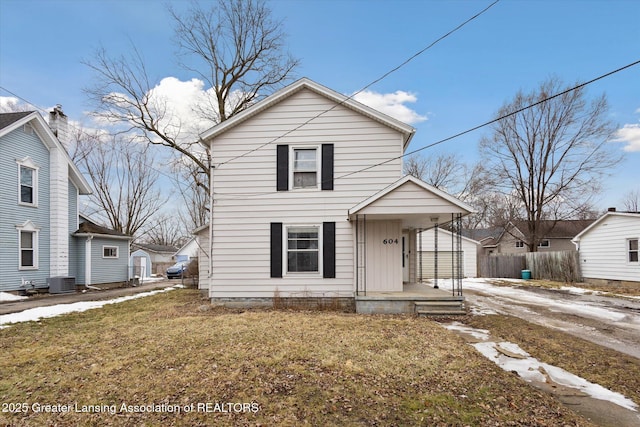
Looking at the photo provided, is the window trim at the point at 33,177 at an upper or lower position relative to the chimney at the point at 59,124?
lower

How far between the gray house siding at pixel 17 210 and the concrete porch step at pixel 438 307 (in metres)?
15.5

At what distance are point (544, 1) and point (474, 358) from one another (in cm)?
706

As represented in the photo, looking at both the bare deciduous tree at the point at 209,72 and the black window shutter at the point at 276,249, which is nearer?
the black window shutter at the point at 276,249

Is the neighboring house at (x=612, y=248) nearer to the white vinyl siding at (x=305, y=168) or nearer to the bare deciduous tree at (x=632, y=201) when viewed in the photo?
the white vinyl siding at (x=305, y=168)

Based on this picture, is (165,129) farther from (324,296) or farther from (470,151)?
(470,151)

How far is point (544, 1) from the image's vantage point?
7.19m

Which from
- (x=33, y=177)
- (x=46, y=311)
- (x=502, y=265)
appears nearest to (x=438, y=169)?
(x=502, y=265)

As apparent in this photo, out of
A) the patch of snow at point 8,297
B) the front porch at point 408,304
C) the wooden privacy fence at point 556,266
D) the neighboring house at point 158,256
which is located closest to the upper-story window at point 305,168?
the front porch at point 408,304

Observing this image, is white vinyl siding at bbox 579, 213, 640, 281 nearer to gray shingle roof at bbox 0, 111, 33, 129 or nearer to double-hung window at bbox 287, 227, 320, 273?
double-hung window at bbox 287, 227, 320, 273

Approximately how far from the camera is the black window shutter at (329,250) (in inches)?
414

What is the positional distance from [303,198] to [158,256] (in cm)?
3616

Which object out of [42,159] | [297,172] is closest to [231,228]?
[297,172]

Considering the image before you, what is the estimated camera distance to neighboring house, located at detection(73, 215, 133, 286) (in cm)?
1769

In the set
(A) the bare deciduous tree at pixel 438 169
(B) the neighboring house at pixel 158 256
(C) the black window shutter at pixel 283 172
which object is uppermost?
(A) the bare deciduous tree at pixel 438 169
